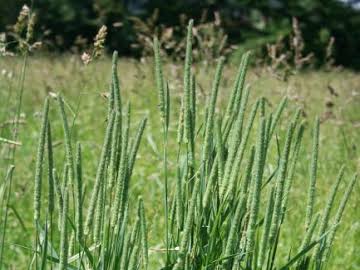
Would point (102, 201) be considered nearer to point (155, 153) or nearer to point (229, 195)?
point (229, 195)

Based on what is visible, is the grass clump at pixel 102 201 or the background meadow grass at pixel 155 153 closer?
the grass clump at pixel 102 201

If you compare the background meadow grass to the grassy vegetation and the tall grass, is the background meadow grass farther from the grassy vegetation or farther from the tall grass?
the tall grass

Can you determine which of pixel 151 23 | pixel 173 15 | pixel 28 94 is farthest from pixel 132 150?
pixel 173 15

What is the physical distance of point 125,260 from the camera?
39.8 inches

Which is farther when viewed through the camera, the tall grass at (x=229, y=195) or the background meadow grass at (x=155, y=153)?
the background meadow grass at (x=155, y=153)

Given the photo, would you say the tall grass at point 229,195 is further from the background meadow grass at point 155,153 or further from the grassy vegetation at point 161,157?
the background meadow grass at point 155,153

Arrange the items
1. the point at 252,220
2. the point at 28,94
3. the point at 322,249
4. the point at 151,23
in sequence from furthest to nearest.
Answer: the point at 28,94, the point at 151,23, the point at 322,249, the point at 252,220

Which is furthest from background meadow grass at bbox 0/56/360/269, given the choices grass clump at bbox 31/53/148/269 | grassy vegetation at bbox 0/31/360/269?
grass clump at bbox 31/53/148/269

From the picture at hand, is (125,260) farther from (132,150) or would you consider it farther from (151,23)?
(151,23)

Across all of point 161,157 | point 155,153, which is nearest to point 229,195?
point 161,157

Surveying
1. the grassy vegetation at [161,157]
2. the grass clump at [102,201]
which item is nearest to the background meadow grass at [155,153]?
the grassy vegetation at [161,157]

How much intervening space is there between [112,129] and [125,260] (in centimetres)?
20

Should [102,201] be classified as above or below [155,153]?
above

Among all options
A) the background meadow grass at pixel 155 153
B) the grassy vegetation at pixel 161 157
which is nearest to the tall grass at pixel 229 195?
the grassy vegetation at pixel 161 157
